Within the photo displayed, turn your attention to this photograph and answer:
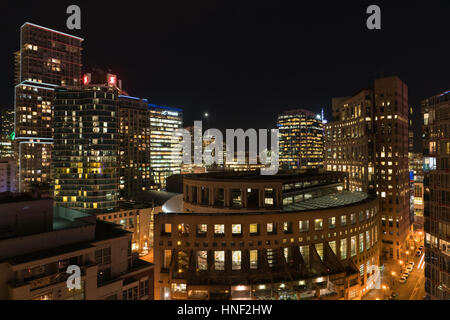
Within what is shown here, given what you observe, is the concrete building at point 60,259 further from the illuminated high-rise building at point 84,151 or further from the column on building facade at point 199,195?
the illuminated high-rise building at point 84,151

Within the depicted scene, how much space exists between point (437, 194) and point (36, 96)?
190 metres

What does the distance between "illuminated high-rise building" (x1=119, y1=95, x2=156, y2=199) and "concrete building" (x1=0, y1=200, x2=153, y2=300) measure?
13740cm

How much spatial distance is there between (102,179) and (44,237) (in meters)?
78.8

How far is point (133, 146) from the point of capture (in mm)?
170125

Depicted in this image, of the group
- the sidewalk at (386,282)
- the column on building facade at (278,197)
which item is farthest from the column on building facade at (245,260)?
the sidewalk at (386,282)

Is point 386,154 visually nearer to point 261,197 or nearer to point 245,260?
point 261,197

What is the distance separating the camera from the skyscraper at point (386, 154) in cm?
8994

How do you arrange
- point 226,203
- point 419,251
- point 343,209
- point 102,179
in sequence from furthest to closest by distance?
point 102,179 → point 419,251 → point 226,203 → point 343,209

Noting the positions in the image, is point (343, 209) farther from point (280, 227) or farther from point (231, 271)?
point (231, 271)

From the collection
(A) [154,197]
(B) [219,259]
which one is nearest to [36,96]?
(A) [154,197]

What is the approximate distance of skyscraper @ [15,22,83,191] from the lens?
160m

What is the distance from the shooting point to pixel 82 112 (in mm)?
102750

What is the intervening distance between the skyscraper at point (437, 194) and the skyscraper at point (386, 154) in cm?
4717
